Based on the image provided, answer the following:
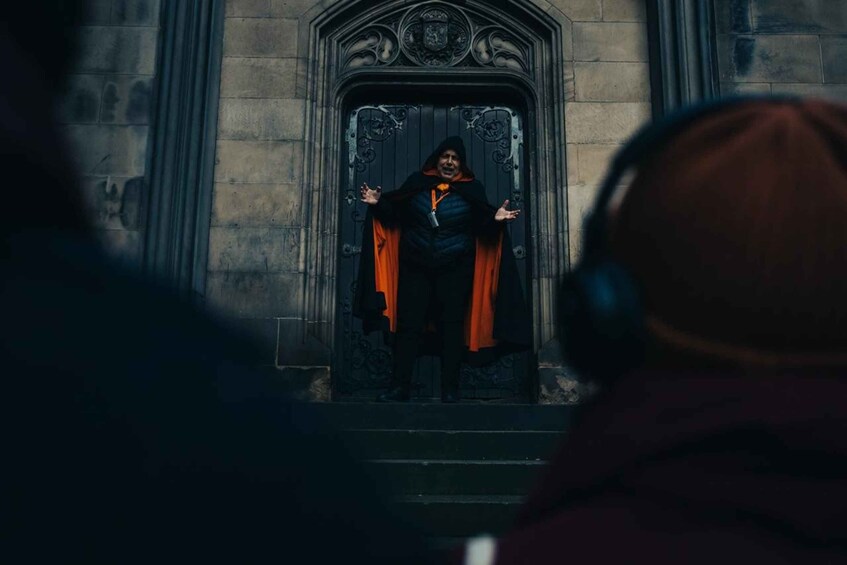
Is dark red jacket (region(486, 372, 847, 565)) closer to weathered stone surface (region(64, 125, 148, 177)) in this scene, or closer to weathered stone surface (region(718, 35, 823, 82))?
weathered stone surface (region(64, 125, 148, 177))

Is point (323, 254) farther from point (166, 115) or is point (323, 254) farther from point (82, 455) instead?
point (82, 455)

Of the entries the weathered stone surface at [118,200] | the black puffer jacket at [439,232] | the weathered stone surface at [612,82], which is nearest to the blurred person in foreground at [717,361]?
the black puffer jacket at [439,232]

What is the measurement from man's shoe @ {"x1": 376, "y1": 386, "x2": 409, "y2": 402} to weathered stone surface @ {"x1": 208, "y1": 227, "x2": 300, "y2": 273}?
1619 mm

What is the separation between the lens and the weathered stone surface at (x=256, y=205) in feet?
23.8

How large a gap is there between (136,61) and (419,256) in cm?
286

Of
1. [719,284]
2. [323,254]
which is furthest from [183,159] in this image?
[719,284]

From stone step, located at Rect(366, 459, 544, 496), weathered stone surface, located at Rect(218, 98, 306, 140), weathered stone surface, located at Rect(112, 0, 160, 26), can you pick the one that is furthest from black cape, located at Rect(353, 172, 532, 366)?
weathered stone surface, located at Rect(112, 0, 160, 26)

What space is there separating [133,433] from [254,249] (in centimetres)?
675

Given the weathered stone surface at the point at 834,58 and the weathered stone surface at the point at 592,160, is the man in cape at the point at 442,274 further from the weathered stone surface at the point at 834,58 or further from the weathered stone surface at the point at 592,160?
the weathered stone surface at the point at 834,58

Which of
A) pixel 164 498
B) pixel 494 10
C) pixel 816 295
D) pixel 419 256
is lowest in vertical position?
pixel 164 498

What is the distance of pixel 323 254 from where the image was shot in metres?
7.41

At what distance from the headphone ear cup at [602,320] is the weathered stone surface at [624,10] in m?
7.34

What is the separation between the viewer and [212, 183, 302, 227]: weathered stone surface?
7242 millimetres

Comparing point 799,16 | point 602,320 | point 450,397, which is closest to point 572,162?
point 799,16
